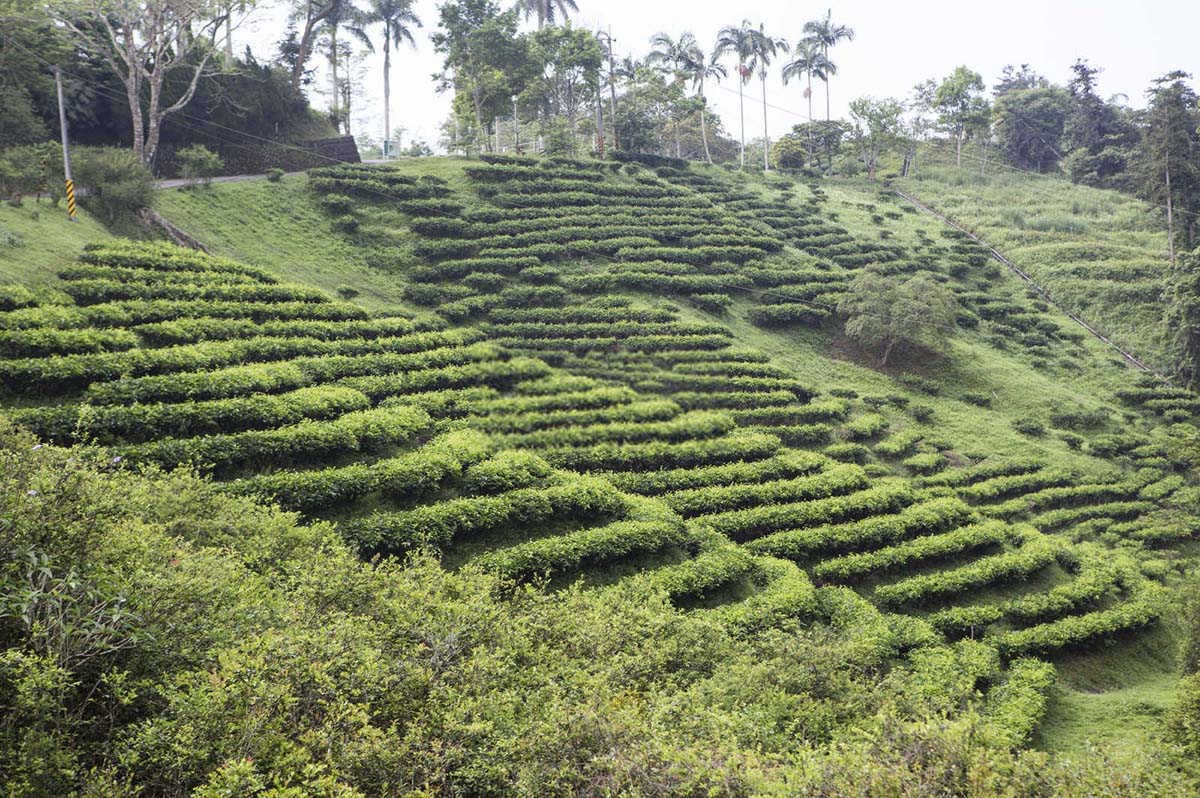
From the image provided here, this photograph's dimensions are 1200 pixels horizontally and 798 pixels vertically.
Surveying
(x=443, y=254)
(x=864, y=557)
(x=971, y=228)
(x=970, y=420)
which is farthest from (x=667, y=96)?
(x=864, y=557)

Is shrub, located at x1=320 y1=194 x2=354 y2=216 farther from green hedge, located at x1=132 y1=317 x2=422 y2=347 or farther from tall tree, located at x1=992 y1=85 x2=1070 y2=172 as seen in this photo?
tall tree, located at x1=992 y1=85 x2=1070 y2=172

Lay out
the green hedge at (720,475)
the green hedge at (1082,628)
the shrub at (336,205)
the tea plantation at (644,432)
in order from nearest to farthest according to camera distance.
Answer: the tea plantation at (644,432) → the green hedge at (1082,628) → the green hedge at (720,475) → the shrub at (336,205)

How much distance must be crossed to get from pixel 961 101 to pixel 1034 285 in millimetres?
29591

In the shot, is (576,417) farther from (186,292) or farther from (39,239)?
(39,239)

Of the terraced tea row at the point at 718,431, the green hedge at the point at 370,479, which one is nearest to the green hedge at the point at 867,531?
the terraced tea row at the point at 718,431

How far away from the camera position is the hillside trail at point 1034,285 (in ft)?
126

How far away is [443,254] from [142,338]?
646 inches

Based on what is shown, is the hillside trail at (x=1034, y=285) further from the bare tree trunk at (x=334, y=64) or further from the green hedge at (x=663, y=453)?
the bare tree trunk at (x=334, y=64)

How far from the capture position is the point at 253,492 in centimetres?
1579

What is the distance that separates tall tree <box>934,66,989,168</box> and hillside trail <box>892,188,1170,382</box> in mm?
11996

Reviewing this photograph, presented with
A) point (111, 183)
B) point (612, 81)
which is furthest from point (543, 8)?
point (111, 183)

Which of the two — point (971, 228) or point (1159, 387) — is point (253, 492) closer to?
point (1159, 387)

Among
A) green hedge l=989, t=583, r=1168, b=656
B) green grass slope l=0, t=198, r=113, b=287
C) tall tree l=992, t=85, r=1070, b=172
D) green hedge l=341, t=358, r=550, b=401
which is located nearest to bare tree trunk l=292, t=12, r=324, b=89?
green grass slope l=0, t=198, r=113, b=287

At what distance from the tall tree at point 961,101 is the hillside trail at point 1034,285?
12.0 m
